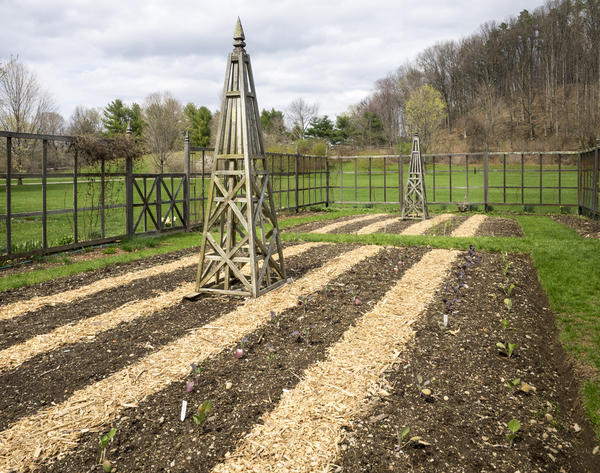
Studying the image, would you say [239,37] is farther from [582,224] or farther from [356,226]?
[582,224]

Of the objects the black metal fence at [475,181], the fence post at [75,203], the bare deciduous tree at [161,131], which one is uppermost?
the bare deciduous tree at [161,131]

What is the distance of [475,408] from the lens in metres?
3.16

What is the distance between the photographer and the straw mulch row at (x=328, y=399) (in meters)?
2.62

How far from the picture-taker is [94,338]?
14.7 feet

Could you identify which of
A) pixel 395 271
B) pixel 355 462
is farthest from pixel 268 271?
pixel 355 462

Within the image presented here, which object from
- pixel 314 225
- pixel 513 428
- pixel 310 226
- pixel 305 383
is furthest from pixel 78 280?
pixel 314 225

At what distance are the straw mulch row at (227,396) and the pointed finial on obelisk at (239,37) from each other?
3173 millimetres

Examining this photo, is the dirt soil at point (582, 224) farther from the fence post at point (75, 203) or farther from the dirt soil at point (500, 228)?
the fence post at point (75, 203)

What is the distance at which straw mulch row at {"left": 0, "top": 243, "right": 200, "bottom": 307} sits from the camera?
613cm

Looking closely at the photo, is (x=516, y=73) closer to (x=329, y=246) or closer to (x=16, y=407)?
(x=329, y=246)

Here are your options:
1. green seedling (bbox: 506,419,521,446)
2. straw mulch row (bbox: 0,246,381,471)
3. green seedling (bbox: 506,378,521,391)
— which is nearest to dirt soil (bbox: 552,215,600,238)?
green seedling (bbox: 506,378,521,391)

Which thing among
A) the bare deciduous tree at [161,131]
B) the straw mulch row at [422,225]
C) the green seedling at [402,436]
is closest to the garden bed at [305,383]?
the green seedling at [402,436]

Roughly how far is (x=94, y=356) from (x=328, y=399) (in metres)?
2.09

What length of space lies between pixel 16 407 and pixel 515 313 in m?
4.65
